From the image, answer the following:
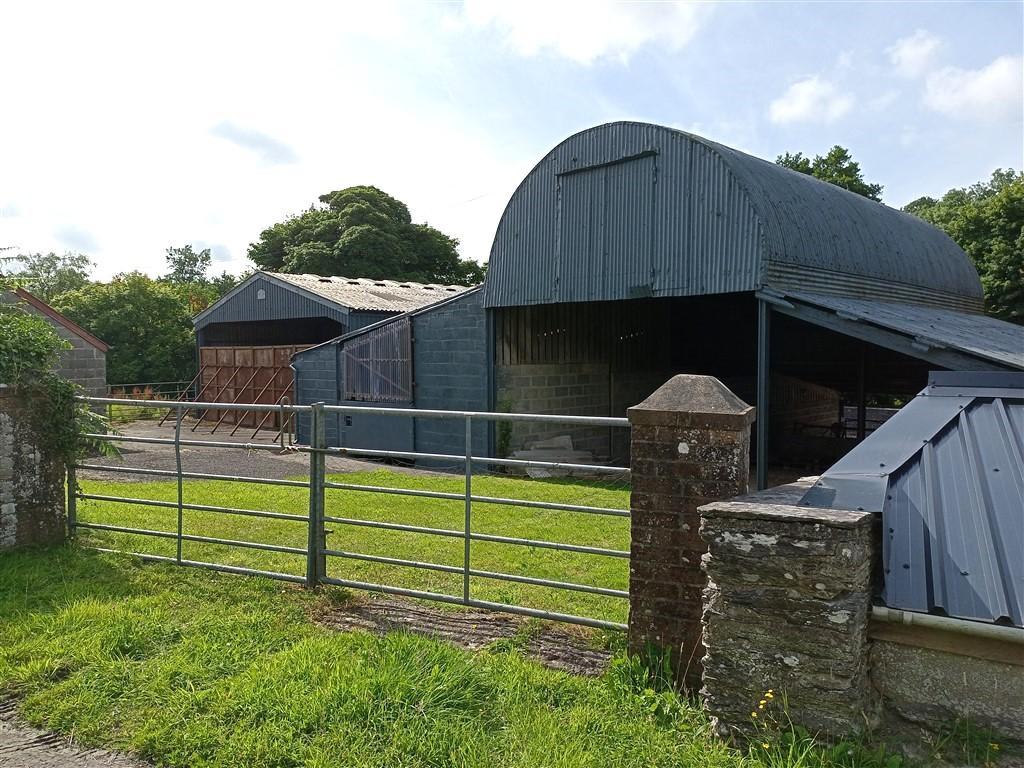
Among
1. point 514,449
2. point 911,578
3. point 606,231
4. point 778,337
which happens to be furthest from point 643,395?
point 911,578

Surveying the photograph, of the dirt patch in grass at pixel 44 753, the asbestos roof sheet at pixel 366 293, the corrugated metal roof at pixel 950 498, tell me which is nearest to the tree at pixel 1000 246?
the asbestos roof sheet at pixel 366 293

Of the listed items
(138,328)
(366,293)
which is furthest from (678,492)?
(138,328)

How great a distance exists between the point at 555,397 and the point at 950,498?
1354 cm

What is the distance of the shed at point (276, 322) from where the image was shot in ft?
75.3

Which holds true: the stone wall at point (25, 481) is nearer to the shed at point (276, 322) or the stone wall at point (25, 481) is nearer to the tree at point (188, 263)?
the shed at point (276, 322)

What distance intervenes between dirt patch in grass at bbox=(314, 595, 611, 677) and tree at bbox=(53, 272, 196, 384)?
33029 millimetres

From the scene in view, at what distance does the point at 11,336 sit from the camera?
23.2 feet

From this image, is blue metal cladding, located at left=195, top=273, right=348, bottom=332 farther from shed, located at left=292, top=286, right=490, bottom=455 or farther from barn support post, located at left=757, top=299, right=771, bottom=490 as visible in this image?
barn support post, located at left=757, top=299, right=771, bottom=490

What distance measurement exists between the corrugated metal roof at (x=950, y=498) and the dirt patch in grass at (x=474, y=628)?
1.84m

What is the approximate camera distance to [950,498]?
3.50 meters

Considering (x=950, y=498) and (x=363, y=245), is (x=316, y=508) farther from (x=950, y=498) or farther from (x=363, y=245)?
(x=363, y=245)

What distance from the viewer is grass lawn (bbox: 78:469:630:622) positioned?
6312 millimetres

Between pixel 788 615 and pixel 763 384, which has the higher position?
pixel 763 384

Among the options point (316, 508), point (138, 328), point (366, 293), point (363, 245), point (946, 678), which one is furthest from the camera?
point (363, 245)
